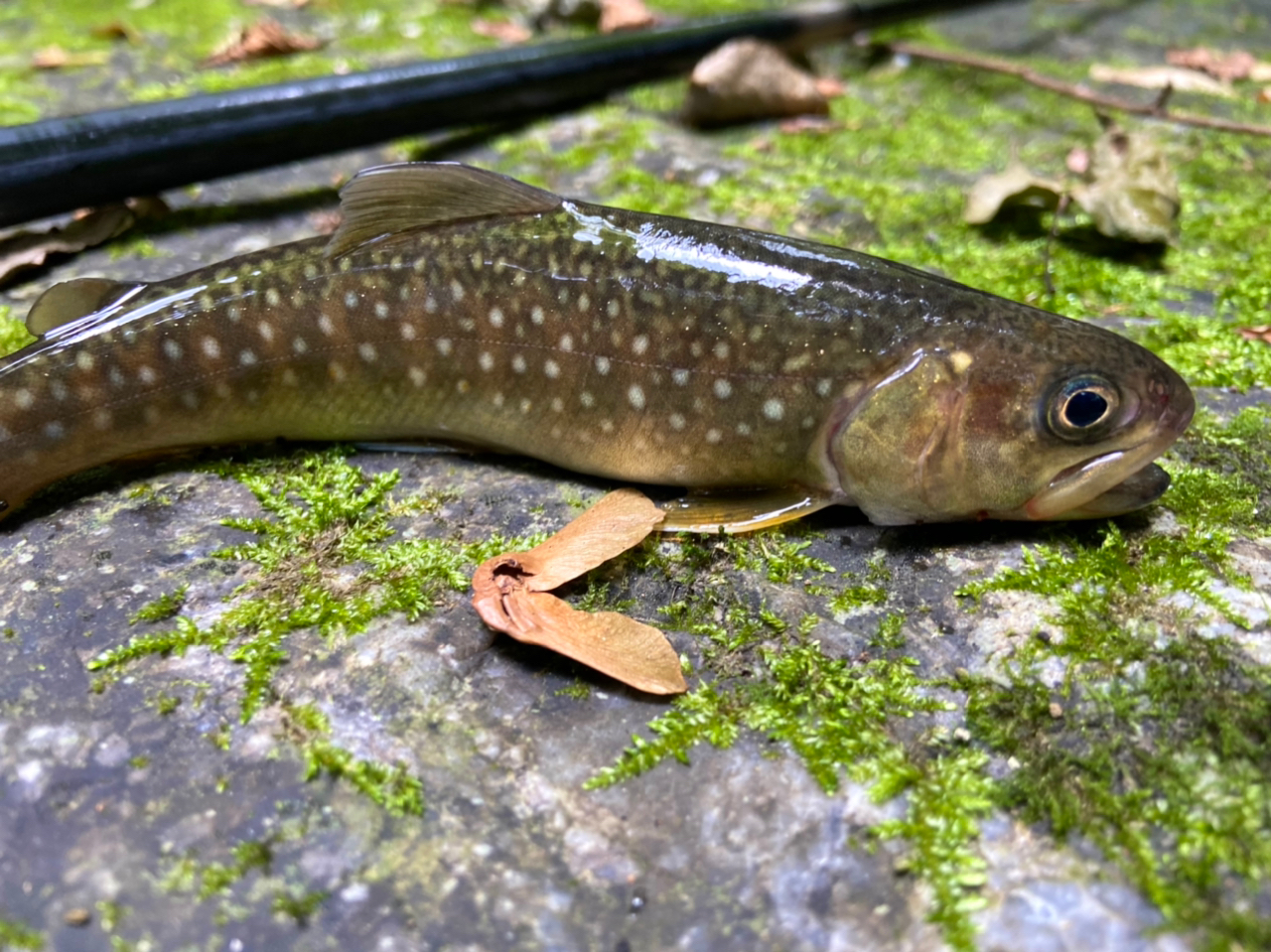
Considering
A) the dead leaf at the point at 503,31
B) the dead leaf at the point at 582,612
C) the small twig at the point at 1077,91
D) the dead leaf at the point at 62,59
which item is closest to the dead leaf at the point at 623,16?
the dead leaf at the point at 503,31

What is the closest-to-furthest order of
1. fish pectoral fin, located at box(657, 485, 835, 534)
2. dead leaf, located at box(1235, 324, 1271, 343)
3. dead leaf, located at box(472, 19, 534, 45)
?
1. fish pectoral fin, located at box(657, 485, 835, 534)
2. dead leaf, located at box(1235, 324, 1271, 343)
3. dead leaf, located at box(472, 19, 534, 45)

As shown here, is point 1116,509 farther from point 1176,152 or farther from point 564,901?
point 1176,152

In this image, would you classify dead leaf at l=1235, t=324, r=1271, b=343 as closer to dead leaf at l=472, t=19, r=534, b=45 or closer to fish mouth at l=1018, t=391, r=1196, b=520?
fish mouth at l=1018, t=391, r=1196, b=520

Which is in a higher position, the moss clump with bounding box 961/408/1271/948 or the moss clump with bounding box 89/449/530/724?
the moss clump with bounding box 89/449/530/724

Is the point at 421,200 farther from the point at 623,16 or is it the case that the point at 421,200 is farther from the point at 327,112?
the point at 623,16

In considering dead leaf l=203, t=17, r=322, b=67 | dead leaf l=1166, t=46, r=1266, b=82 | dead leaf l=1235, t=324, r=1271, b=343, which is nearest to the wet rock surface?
dead leaf l=1235, t=324, r=1271, b=343

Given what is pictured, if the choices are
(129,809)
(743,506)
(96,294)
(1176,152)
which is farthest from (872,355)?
(1176,152)
